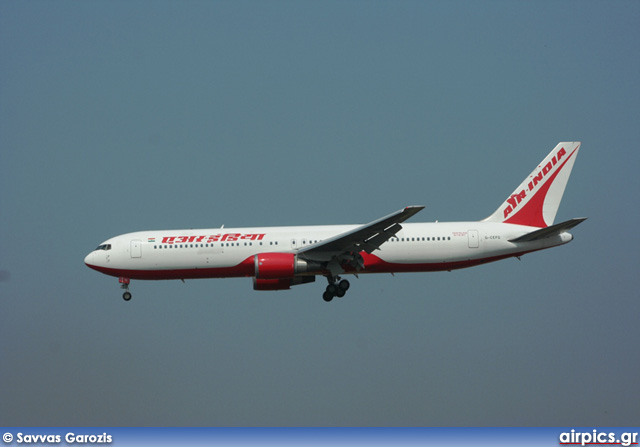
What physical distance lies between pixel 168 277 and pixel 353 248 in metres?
8.86

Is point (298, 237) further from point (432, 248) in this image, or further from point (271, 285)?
point (432, 248)

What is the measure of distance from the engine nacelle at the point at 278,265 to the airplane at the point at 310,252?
0.18ft

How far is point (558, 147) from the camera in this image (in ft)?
145

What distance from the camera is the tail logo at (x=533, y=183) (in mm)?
43000

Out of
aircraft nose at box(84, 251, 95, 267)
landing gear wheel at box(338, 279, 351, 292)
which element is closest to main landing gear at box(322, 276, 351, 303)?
landing gear wheel at box(338, 279, 351, 292)

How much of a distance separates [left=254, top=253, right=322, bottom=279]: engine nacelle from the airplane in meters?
0.05

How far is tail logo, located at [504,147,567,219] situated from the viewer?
43.0 metres

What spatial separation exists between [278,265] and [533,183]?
13.5m

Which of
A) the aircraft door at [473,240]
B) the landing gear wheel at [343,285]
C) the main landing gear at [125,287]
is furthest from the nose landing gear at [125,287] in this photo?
the aircraft door at [473,240]

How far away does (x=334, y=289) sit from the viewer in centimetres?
4103

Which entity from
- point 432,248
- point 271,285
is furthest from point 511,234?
point 271,285

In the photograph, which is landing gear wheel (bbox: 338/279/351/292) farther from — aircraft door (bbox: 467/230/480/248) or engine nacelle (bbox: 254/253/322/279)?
aircraft door (bbox: 467/230/480/248)

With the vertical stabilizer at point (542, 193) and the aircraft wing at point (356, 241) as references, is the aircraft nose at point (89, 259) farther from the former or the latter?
the vertical stabilizer at point (542, 193)

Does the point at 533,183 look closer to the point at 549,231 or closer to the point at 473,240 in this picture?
the point at 549,231
